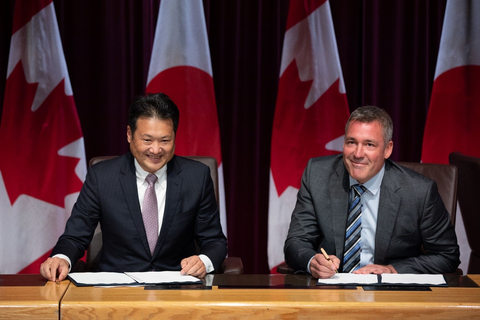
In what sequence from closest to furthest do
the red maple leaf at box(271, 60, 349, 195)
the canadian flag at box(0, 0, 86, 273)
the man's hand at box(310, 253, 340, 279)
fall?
the man's hand at box(310, 253, 340, 279) < the canadian flag at box(0, 0, 86, 273) < the red maple leaf at box(271, 60, 349, 195)

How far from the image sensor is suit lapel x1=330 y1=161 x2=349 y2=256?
262 centimetres

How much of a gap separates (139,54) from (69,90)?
55cm

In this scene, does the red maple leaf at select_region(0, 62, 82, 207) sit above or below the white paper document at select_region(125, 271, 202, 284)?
above

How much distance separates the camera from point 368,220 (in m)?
2.67

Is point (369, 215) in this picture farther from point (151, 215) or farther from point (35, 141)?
point (35, 141)

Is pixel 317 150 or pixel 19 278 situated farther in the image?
pixel 317 150

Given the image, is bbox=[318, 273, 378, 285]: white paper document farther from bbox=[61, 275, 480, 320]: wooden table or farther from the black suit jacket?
the black suit jacket

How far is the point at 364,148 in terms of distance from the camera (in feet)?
8.46

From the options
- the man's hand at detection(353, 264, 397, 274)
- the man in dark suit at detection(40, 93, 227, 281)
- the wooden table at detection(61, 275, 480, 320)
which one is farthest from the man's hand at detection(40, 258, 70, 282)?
the man's hand at detection(353, 264, 397, 274)

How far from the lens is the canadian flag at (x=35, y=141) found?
12.7ft

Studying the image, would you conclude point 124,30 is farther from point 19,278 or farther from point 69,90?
point 19,278

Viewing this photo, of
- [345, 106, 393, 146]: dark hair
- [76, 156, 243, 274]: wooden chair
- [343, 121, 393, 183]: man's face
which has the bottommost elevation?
[76, 156, 243, 274]: wooden chair

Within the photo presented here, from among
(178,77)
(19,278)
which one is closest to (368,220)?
(19,278)

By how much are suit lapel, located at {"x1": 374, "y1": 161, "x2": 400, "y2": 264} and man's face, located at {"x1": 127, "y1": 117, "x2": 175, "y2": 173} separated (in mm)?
983
